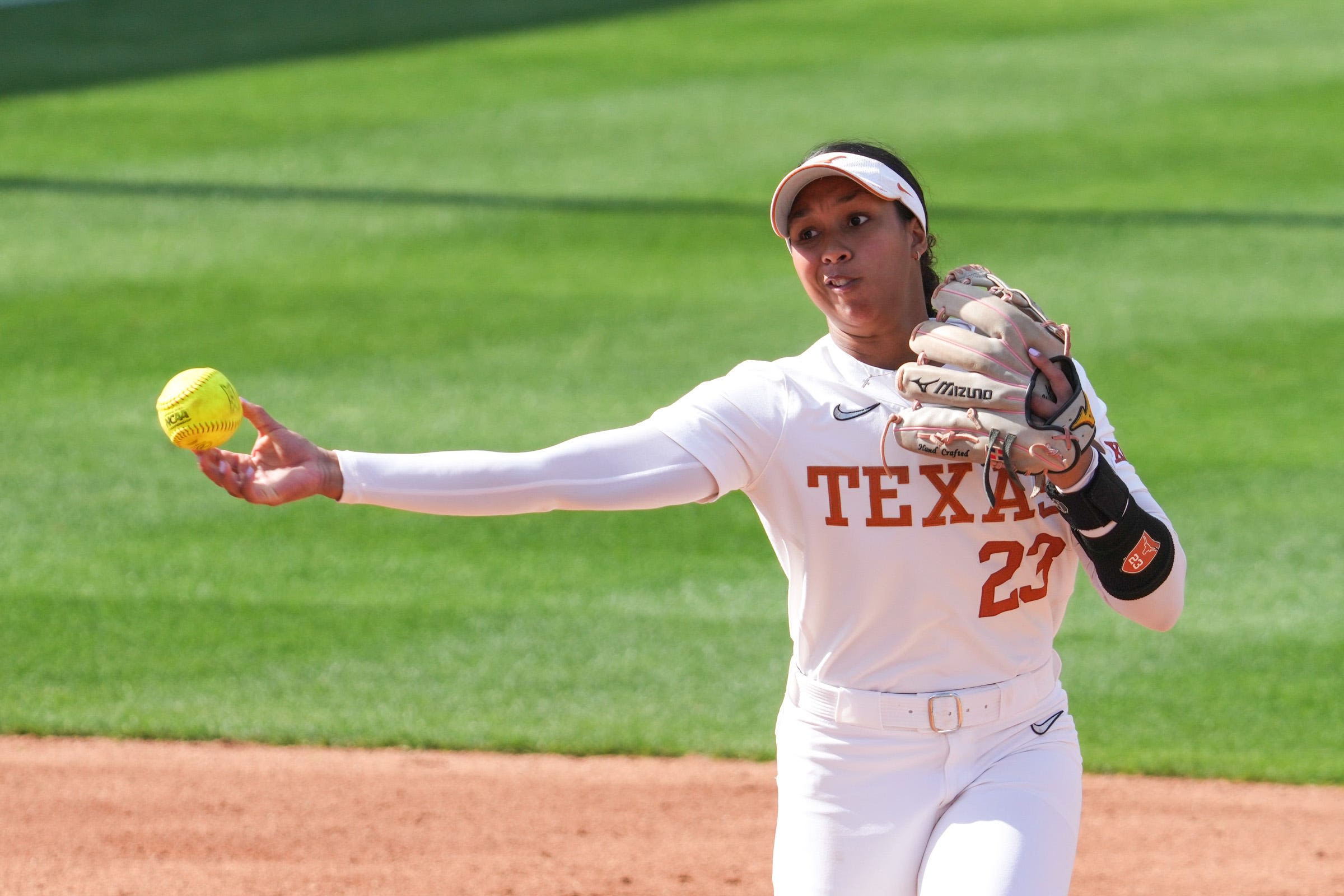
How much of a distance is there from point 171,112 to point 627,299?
534cm

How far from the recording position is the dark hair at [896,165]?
3.12 m

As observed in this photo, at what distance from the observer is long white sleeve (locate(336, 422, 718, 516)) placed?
2959mm

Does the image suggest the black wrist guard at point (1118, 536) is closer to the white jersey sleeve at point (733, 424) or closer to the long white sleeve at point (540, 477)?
the white jersey sleeve at point (733, 424)

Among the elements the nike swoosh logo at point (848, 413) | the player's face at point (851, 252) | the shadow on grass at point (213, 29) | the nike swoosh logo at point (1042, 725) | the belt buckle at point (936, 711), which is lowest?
the nike swoosh logo at point (1042, 725)

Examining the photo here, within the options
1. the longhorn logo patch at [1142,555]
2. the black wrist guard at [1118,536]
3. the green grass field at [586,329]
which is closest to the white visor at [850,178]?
the black wrist guard at [1118,536]

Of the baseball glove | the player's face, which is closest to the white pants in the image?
the baseball glove

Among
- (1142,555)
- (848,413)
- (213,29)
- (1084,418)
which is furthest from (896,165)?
(213,29)

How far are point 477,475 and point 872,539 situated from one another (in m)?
0.68

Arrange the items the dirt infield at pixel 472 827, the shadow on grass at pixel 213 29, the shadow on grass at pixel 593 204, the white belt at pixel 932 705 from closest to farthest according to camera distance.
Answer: the white belt at pixel 932 705, the dirt infield at pixel 472 827, the shadow on grass at pixel 593 204, the shadow on grass at pixel 213 29

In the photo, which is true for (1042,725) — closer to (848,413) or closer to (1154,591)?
(1154,591)

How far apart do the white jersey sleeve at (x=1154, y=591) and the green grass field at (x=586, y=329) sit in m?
2.58

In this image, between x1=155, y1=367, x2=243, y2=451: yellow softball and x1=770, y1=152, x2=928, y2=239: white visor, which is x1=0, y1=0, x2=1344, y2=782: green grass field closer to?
x1=155, y1=367, x2=243, y2=451: yellow softball

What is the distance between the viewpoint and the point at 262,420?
2963mm

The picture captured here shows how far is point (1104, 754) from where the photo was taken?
221 inches
